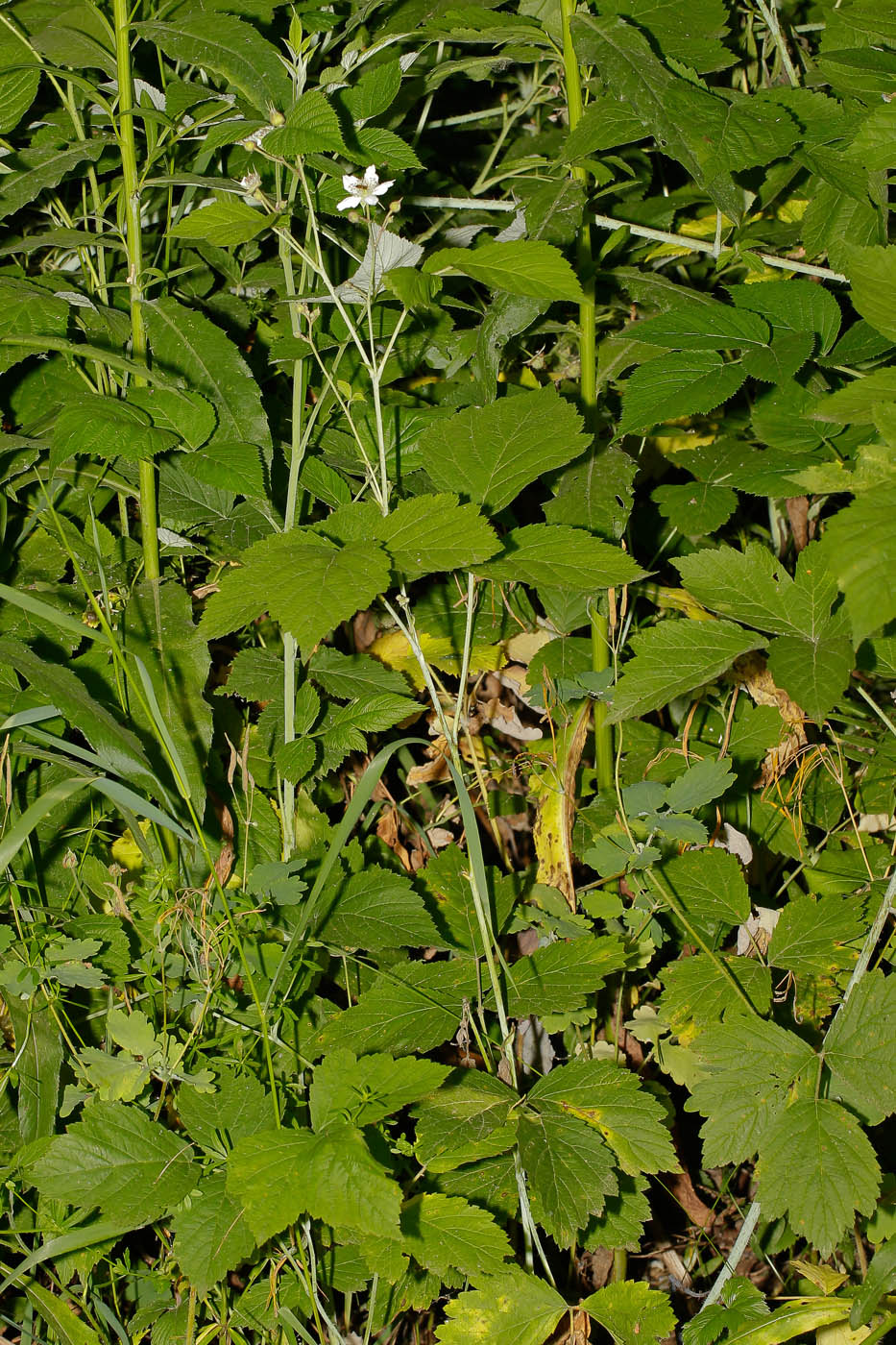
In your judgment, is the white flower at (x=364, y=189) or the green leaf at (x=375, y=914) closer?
the white flower at (x=364, y=189)

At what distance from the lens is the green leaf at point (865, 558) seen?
36.4 inches

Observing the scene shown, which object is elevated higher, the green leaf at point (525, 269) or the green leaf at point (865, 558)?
the green leaf at point (525, 269)

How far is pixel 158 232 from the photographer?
5.49 ft

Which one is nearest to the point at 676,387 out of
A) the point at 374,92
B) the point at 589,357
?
the point at 589,357

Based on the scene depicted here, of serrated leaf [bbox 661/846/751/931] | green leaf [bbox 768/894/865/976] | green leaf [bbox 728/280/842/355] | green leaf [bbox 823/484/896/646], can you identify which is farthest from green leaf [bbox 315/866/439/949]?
green leaf [bbox 728/280/842/355]

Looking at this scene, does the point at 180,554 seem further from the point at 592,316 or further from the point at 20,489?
the point at 592,316

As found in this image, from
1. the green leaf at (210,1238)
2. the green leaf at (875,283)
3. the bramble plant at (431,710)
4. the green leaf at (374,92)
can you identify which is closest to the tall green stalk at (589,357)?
the bramble plant at (431,710)

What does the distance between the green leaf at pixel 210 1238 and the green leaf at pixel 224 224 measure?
3.68 ft

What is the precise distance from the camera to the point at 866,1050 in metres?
1.20

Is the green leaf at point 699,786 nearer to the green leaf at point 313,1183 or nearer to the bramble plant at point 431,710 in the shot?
the bramble plant at point 431,710

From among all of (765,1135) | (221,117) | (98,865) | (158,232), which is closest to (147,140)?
(221,117)

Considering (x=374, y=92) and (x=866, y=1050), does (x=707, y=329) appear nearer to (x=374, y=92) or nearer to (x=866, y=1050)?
(x=374, y=92)

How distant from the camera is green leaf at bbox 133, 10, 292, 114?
4.23 ft

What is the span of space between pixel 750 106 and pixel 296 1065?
1.40m
